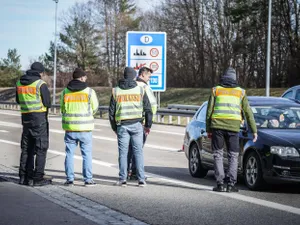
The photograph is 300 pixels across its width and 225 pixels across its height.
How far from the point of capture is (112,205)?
8852mm

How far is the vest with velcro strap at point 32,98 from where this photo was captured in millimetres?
10953

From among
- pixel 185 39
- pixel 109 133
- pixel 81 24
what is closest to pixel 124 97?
pixel 109 133

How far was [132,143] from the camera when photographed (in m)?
10.8

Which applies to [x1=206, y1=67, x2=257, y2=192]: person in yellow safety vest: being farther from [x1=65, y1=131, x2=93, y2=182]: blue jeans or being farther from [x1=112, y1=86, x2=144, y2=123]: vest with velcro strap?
[x1=65, y1=131, x2=93, y2=182]: blue jeans

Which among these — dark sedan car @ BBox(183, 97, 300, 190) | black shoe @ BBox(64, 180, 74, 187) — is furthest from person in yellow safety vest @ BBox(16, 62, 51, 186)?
dark sedan car @ BBox(183, 97, 300, 190)

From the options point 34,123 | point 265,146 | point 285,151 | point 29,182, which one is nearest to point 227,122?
point 265,146

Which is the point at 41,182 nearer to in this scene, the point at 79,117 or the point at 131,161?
the point at 79,117

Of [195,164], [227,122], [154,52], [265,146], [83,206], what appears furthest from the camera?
[154,52]

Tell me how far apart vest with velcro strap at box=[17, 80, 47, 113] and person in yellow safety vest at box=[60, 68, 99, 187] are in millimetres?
398

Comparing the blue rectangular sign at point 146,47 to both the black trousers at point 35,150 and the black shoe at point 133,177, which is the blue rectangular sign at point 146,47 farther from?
the black trousers at point 35,150

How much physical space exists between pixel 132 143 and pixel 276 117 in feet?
7.19

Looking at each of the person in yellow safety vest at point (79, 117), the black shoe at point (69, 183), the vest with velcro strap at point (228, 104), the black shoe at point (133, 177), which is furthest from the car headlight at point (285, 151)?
the black shoe at point (69, 183)

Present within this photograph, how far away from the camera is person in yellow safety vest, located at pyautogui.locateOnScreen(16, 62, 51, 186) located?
431 inches

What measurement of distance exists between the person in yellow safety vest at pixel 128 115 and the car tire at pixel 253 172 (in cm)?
151
